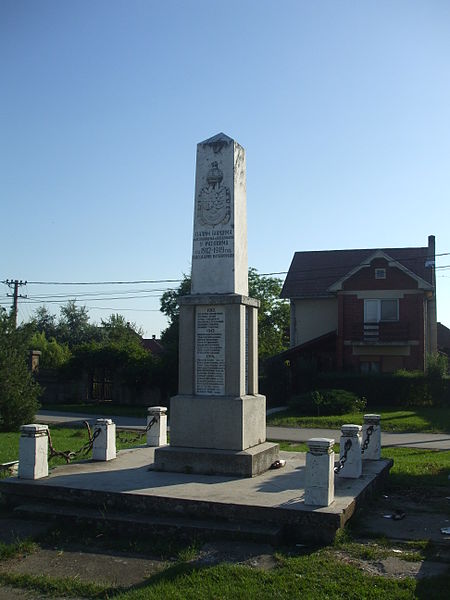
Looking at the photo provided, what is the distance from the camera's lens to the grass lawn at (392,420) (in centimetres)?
2376

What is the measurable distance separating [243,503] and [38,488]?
3.07m

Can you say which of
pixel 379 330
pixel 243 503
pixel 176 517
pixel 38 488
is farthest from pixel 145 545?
pixel 379 330

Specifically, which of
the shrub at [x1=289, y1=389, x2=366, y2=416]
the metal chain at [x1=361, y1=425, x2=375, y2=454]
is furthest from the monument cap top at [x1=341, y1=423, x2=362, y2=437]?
the shrub at [x1=289, y1=389, x2=366, y2=416]

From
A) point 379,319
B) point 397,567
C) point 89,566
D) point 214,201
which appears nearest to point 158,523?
point 89,566

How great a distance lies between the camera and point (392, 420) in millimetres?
25922

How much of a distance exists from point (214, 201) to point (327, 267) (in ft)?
106

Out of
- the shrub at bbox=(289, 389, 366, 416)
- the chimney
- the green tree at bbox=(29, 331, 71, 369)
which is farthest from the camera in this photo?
the green tree at bbox=(29, 331, 71, 369)

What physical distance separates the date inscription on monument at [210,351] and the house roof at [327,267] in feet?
88.2

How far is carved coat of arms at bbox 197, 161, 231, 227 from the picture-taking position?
35.4ft

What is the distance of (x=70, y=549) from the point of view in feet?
24.1

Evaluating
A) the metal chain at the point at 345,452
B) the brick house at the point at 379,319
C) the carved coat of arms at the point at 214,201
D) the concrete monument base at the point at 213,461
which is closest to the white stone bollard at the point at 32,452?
the concrete monument base at the point at 213,461

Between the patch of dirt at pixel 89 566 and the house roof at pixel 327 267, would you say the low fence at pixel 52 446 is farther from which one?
the house roof at pixel 327 267

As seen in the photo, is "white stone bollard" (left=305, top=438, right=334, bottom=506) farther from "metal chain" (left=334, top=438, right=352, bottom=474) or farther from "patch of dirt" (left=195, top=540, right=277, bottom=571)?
"metal chain" (left=334, top=438, right=352, bottom=474)

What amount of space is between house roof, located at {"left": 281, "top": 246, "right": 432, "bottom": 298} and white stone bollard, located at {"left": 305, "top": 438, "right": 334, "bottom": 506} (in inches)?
1162
